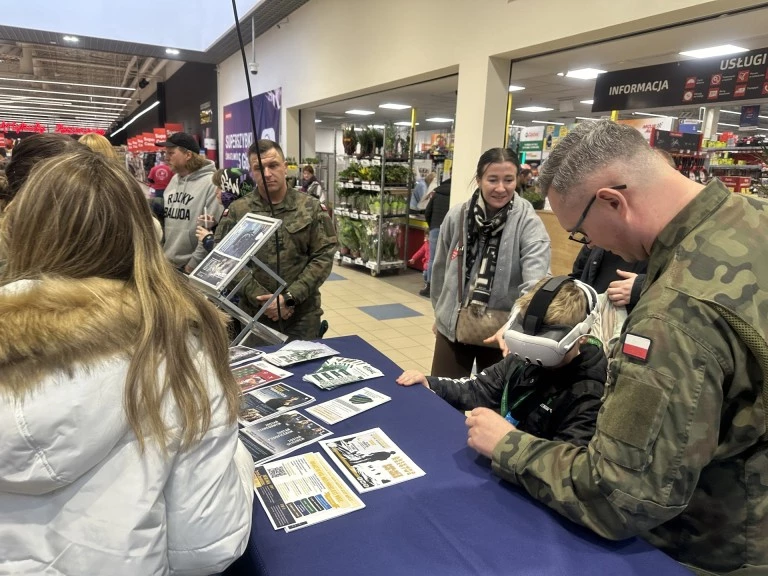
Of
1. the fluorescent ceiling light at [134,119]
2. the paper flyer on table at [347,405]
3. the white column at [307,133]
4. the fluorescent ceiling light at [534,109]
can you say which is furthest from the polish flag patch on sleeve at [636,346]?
the fluorescent ceiling light at [134,119]

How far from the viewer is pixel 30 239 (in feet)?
2.86

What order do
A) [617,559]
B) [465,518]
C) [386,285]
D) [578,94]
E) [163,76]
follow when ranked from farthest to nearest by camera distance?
[163,76], [578,94], [386,285], [465,518], [617,559]

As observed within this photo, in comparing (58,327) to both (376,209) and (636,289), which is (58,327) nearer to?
(636,289)

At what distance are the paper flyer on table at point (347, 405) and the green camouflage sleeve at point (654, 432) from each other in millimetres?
712

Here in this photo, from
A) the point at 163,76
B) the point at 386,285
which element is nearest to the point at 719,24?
the point at 386,285

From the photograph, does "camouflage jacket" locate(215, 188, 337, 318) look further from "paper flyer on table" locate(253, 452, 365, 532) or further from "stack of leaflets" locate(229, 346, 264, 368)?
"paper flyer on table" locate(253, 452, 365, 532)

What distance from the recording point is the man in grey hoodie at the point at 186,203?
3512 mm

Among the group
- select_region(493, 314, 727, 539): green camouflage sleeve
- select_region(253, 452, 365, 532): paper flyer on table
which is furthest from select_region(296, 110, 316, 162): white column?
select_region(493, 314, 727, 539): green camouflage sleeve

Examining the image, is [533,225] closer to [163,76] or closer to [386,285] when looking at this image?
[386,285]

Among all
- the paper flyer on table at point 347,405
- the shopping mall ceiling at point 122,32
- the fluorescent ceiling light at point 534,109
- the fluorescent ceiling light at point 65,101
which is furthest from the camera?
the fluorescent ceiling light at point 65,101

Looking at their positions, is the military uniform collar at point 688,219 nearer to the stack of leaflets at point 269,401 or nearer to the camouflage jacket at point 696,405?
the camouflage jacket at point 696,405

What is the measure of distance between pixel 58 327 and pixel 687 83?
14.0ft

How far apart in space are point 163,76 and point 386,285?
1239 centimetres

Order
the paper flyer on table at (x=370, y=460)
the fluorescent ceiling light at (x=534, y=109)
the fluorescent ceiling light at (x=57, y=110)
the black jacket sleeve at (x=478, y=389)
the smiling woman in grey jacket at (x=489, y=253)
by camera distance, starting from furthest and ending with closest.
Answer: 1. the fluorescent ceiling light at (x=57, y=110)
2. the fluorescent ceiling light at (x=534, y=109)
3. the smiling woman in grey jacket at (x=489, y=253)
4. the black jacket sleeve at (x=478, y=389)
5. the paper flyer on table at (x=370, y=460)
